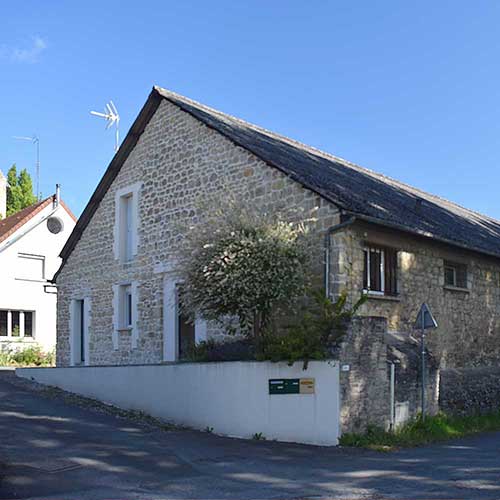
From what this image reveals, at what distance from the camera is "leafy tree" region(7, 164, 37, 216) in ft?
158

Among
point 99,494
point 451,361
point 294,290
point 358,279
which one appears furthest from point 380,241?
point 99,494

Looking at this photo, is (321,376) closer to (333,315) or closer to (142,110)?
(333,315)

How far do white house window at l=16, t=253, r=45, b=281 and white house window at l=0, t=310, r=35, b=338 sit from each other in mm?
1563

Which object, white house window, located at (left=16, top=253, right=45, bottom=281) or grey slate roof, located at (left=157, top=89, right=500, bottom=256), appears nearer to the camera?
grey slate roof, located at (left=157, top=89, right=500, bottom=256)

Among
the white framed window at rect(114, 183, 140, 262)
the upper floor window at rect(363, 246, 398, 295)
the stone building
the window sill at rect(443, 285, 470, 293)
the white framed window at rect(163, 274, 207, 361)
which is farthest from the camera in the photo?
the white framed window at rect(114, 183, 140, 262)

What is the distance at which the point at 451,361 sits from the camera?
17.5 m

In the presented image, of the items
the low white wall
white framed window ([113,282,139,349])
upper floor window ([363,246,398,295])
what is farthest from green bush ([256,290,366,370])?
white framed window ([113,282,139,349])

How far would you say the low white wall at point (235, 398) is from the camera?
41.5 feet

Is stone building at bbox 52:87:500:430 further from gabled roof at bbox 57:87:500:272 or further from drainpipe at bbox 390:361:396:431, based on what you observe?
drainpipe at bbox 390:361:396:431

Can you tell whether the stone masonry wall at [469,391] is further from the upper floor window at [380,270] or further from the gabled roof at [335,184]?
the gabled roof at [335,184]

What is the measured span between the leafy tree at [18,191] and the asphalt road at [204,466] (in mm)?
35931

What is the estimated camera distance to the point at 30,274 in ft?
105

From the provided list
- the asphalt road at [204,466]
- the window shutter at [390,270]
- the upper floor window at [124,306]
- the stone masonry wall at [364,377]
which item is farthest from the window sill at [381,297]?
the upper floor window at [124,306]

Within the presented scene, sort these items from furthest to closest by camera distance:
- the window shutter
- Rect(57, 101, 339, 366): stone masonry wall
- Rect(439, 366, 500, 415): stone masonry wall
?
Rect(57, 101, 339, 366): stone masonry wall < the window shutter < Rect(439, 366, 500, 415): stone masonry wall
